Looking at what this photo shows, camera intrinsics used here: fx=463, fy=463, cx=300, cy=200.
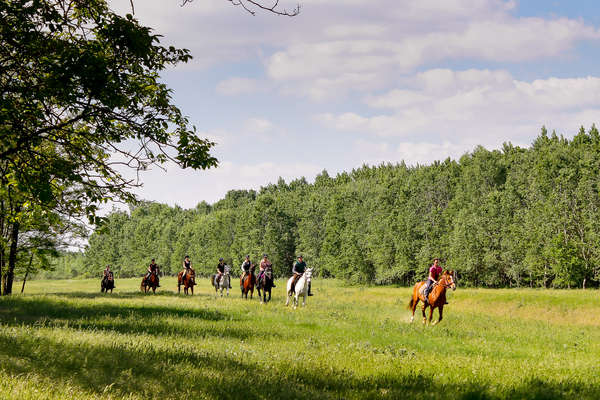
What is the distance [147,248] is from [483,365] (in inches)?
4990

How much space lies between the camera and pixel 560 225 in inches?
2046

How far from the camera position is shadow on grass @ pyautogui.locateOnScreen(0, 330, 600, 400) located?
703 centimetres

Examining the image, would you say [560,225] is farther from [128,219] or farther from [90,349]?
[128,219]

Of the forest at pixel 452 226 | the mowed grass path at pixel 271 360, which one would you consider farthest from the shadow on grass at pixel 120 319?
the forest at pixel 452 226

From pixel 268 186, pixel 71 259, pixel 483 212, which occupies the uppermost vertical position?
pixel 268 186

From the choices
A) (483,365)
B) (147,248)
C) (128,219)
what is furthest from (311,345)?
(128,219)

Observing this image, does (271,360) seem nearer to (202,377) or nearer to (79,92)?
(202,377)

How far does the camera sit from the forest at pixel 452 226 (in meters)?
52.1

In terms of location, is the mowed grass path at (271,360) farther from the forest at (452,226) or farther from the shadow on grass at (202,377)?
the forest at (452,226)

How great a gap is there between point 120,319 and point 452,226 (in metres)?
55.9

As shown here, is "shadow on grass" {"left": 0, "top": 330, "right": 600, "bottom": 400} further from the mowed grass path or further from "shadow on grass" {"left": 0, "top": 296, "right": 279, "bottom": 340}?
"shadow on grass" {"left": 0, "top": 296, "right": 279, "bottom": 340}

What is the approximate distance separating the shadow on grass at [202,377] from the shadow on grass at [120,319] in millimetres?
4197

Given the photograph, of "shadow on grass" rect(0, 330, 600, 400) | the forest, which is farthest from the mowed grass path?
the forest

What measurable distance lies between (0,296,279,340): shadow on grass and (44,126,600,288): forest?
3674 millimetres
